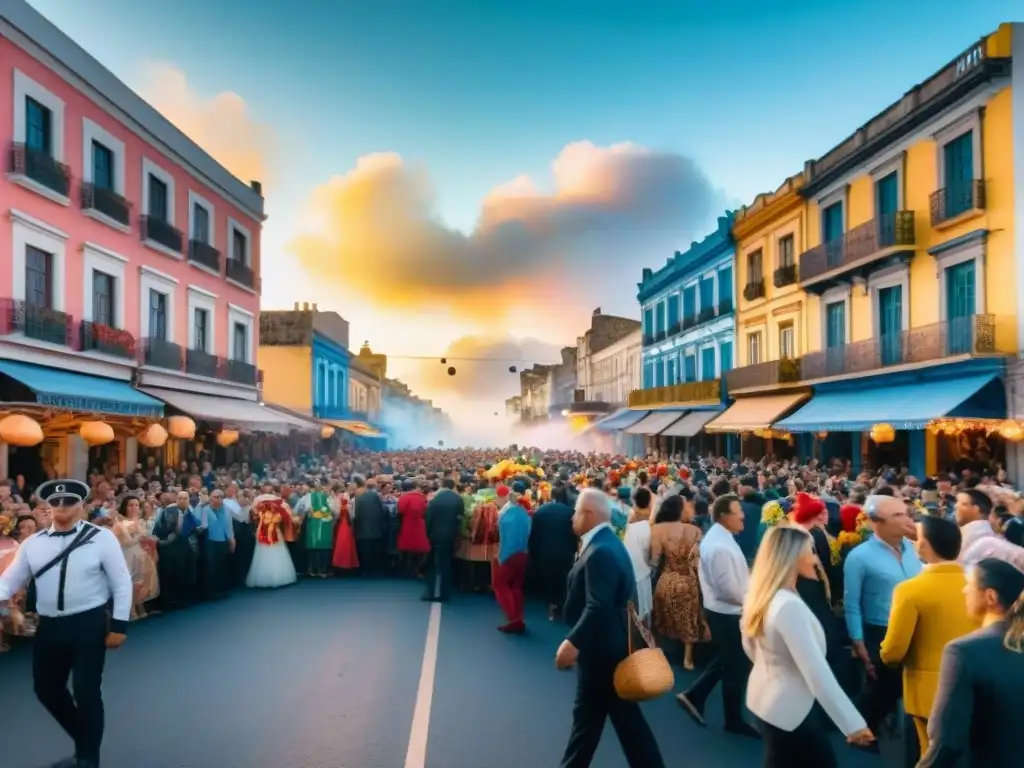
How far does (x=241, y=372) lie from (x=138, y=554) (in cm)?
1812

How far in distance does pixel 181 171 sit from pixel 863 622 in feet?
76.0

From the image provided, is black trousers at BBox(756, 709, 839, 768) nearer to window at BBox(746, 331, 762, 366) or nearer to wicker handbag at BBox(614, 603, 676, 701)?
wicker handbag at BBox(614, 603, 676, 701)

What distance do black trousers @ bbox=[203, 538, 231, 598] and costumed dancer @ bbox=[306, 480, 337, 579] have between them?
1533 mm

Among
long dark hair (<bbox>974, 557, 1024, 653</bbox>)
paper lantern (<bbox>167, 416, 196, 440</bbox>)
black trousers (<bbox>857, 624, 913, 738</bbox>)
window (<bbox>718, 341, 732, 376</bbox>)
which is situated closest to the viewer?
long dark hair (<bbox>974, 557, 1024, 653</bbox>)

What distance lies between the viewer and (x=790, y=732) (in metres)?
3.80

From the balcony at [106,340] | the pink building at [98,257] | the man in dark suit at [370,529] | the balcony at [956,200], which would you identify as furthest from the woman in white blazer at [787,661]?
the balcony at [956,200]

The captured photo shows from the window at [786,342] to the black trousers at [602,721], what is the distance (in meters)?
25.5

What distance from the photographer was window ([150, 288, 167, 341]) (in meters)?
22.5

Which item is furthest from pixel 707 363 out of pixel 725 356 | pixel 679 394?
pixel 725 356

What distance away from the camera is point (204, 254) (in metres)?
25.2

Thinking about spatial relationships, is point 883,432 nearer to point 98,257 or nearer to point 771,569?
point 771,569

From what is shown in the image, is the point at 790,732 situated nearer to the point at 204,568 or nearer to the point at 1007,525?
the point at 1007,525

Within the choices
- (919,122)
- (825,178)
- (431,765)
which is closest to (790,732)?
(431,765)

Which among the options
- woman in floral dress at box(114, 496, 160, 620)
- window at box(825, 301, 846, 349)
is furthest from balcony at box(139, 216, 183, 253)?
window at box(825, 301, 846, 349)
